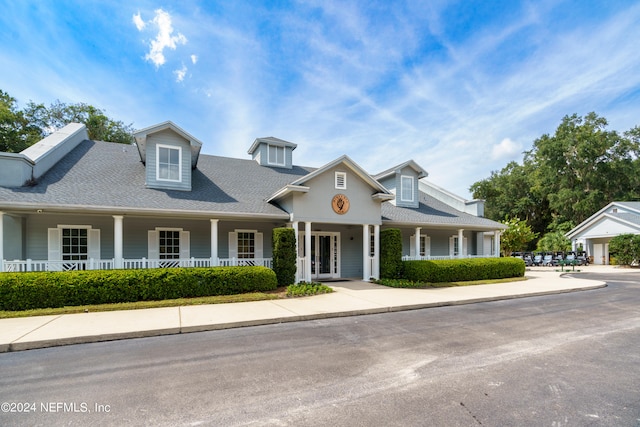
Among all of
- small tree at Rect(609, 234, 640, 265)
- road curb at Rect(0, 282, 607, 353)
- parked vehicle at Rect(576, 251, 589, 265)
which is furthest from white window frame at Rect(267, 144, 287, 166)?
parked vehicle at Rect(576, 251, 589, 265)

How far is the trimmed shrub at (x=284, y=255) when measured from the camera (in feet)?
41.9

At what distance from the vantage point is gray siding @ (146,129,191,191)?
13375 mm

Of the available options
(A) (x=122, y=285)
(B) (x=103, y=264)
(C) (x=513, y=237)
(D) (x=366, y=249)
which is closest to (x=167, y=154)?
(B) (x=103, y=264)

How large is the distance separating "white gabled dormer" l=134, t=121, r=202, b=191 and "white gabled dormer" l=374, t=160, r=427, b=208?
35.5 ft

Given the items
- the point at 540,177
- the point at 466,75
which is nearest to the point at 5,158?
the point at 466,75

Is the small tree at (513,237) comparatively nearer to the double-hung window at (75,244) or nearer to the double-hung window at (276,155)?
the double-hung window at (276,155)

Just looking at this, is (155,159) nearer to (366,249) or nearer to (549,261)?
(366,249)

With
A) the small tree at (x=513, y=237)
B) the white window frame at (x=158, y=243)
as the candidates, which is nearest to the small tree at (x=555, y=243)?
the small tree at (x=513, y=237)

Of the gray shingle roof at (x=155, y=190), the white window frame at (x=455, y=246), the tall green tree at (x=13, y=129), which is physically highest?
the tall green tree at (x=13, y=129)

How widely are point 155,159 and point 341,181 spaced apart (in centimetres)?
807

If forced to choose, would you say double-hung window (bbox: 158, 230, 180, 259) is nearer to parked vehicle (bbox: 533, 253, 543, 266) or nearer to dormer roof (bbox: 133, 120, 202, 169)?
dormer roof (bbox: 133, 120, 202, 169)

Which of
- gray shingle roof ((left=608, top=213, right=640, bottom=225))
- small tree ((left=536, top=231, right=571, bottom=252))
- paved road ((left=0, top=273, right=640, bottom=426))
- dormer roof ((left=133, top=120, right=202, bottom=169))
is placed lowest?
small tree ((left=536, top=231, right=571, bottom=252))

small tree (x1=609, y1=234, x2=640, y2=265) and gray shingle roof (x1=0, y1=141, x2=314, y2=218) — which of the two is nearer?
gray shingle roof (x1=0, y1=141, x2=314, y2=218)

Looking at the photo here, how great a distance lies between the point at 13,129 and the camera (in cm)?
2589
